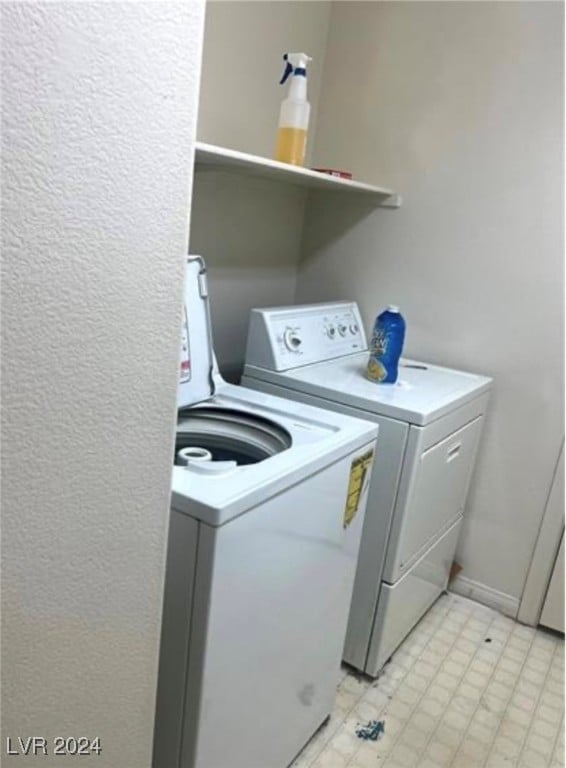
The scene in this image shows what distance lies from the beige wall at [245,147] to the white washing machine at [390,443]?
32 cm

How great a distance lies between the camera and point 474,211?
2.32 meters

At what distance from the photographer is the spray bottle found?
1897 millimetres

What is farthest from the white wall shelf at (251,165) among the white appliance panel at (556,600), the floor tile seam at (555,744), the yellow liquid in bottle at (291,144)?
the floor tile seam at (555,744)

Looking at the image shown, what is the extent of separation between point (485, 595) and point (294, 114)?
6.78 feet

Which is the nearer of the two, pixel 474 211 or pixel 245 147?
pixel 245 147

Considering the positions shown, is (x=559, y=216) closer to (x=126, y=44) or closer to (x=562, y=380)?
(x=562, y=380)

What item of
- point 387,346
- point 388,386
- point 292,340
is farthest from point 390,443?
point 292,340

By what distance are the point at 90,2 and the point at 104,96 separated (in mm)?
93

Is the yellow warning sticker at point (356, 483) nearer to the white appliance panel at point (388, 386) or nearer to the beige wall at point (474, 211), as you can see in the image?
the white appliance panel at point (388, 386)

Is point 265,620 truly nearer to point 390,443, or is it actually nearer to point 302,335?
point 390,443

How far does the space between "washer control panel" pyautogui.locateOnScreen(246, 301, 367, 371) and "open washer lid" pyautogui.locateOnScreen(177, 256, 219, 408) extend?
0.98 ft

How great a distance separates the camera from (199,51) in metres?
0.81

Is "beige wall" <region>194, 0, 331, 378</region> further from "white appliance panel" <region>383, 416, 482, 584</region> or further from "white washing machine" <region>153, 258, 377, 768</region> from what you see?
"white appliance panel" <region>383, 416, 482, 584</region>

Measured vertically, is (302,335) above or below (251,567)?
above
